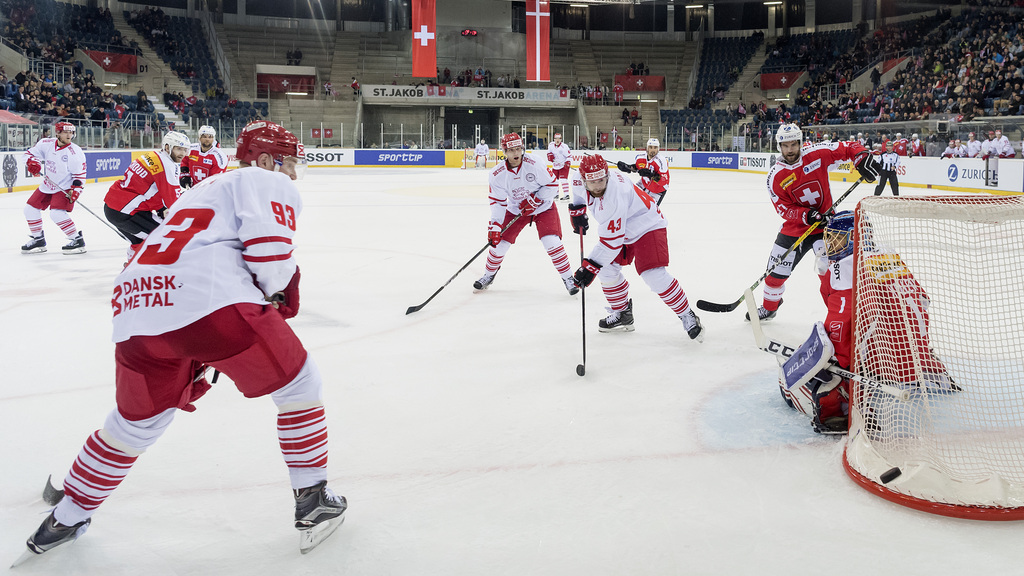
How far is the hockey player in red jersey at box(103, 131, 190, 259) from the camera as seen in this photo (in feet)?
20.2

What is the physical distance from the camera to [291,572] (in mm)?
2229

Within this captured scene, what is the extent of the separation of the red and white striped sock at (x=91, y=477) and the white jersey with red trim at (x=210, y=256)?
0.38 metres

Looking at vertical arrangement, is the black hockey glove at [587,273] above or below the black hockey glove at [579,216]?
below

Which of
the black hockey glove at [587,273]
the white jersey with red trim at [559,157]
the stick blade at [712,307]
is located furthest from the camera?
the white jersey with red trim at [559,157]

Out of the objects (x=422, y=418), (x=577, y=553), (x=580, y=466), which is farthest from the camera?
(x=422, y=418)

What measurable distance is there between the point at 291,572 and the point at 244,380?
560 millimetres

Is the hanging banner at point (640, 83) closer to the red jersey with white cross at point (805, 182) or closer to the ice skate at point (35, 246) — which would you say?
the ice skate at point (35, 246)

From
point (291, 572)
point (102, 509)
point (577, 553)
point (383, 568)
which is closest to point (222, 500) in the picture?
point (102, 509)

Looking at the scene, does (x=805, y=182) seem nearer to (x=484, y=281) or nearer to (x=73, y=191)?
(x=484, y=281)

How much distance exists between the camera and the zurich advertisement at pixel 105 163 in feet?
57.5

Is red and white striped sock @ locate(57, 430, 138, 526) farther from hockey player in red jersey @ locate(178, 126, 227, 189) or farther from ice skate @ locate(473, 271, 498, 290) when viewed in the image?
hockey player in red jersey @ locate(178, 126, 227, 189)

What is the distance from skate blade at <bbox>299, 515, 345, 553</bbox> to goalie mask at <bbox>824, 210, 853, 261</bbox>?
94.0 inches

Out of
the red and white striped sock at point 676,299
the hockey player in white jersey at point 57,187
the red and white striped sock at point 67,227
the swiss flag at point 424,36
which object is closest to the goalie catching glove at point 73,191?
the hockey player in white jersey at point 57,187

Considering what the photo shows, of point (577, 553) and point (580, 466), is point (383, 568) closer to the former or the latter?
point (577, 553)
